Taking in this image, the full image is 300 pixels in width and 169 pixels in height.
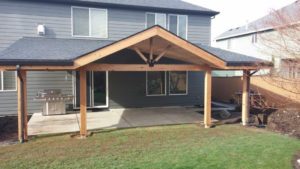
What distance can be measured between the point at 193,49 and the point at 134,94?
4.61 metres

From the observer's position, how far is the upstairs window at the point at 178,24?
10.6 metres

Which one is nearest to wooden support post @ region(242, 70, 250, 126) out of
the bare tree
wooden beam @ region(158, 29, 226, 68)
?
wooden beam @ region(158, 29, 226, 68)

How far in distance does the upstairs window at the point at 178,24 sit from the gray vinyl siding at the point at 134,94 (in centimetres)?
207

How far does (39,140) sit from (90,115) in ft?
10.5

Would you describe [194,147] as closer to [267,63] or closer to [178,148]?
[178,148]

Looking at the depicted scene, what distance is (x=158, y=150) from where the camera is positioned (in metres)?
4.98

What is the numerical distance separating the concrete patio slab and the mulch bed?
412mm

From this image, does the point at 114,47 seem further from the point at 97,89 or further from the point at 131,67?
the point at 97,89

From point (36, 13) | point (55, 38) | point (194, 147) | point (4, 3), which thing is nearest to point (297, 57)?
point (194, 147)

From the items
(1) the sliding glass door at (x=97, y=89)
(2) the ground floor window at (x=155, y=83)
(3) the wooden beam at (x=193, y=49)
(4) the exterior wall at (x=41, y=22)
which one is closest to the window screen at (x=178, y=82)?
(2) the ground floor window at (x=155, y=83)

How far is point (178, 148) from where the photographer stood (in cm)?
512

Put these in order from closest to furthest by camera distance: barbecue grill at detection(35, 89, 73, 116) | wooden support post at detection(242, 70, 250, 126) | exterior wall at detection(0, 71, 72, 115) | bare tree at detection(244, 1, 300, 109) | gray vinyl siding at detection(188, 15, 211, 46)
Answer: bare tree at detection(244, 1, 300, 109), wooden support post at detection(242, 70, 250, 126), barbecue grill at detection(35, 89, 73, 116), exterior wall at detection(0, 71, 72, 115), gray vinyl siding at detection(188, 15, 211, 46)

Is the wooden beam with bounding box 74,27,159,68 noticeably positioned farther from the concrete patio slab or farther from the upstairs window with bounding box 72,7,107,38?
the upstairs window with bounding box 72,7,107,38

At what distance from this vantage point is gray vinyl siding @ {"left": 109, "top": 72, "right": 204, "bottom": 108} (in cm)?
998
